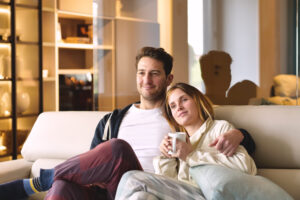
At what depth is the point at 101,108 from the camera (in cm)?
442

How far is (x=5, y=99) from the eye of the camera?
164 inches

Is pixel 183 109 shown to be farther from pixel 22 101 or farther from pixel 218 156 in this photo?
pixel 22 101

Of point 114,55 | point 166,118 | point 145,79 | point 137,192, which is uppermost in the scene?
point 114,55

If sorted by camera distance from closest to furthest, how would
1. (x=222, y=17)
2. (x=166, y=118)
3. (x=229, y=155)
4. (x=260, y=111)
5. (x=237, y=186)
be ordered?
1. (x=237, y=186)
2. (x=229, y=155)
3. (x=260, y=111)
4. (x=166, y=118)
5. (x=222, y=17)

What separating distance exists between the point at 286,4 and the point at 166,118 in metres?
2.00

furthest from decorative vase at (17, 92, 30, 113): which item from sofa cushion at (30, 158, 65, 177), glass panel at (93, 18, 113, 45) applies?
sofa cushion at (30, 158, 65, 177)

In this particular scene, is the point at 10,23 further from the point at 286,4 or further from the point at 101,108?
the point at 286,4

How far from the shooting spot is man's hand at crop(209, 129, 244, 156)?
1.60 m

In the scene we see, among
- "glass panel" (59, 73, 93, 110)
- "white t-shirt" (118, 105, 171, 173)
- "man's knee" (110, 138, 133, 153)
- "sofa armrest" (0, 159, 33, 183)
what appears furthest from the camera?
"glass panel" (59, 73, 93, 110)

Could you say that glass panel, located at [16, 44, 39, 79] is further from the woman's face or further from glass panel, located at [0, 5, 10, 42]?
the woman's face

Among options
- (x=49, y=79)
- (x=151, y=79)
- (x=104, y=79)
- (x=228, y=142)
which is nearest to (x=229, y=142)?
(x=228, y=142)

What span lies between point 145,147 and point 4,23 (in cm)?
281

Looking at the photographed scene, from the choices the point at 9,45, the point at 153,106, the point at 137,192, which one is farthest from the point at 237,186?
the point at 9,45

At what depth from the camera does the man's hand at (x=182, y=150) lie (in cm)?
164
